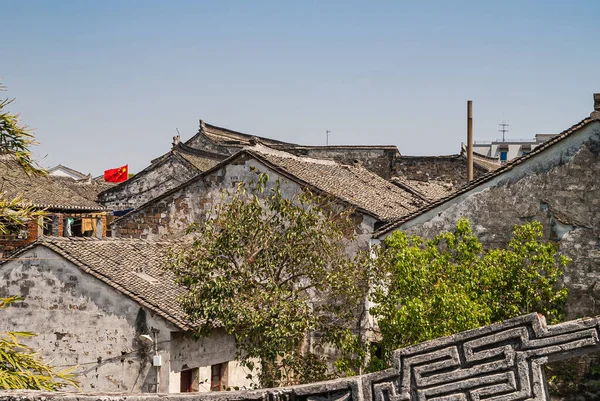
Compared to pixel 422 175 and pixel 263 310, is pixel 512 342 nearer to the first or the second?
pixel 263 310

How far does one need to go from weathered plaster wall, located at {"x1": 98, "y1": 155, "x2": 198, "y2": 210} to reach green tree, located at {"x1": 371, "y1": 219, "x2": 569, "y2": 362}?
677 inches

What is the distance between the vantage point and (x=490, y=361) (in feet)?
24.8

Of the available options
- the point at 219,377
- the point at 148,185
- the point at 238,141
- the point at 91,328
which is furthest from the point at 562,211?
the point at 238,141

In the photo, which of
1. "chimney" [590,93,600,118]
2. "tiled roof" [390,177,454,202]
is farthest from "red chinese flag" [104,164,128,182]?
"chimney" [590,93,600,118]

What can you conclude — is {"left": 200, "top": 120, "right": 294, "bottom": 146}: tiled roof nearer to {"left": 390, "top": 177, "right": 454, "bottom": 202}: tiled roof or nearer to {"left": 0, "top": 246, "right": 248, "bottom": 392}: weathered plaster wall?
{"left": 390, "top": 177, "right": 454, "bottom": 202}: tiled roof

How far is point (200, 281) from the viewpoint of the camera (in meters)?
14.2

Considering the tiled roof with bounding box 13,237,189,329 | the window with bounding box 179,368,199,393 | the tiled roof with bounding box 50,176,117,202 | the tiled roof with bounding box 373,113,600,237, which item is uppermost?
the tiled roof with bounding box 50,176,117,202

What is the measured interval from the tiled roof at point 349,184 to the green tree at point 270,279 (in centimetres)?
366

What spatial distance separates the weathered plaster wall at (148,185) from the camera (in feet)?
102

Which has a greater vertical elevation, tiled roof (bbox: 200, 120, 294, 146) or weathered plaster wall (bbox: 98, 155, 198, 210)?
tiled roof (bbox: 200, 120, 294, 146)

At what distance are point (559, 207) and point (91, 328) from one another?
29.2 feet

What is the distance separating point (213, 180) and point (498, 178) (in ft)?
24.6

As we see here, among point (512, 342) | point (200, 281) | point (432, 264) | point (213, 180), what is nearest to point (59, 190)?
point (213, 180)

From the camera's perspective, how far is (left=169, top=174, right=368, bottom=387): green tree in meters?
13.5
